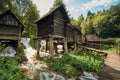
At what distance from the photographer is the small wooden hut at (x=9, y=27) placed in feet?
61.8

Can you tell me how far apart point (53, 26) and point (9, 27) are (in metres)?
5.39

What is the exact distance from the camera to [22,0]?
38750 millimetres

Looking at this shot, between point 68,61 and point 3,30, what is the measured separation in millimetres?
8602

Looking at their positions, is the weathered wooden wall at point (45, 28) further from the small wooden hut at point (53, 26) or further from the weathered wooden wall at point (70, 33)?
the weathered wooden wall at point (70, 33)

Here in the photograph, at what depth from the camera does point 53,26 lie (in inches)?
758

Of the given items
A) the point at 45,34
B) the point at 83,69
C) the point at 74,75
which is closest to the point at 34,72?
the point at 74,75

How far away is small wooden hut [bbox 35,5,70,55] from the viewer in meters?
19.2

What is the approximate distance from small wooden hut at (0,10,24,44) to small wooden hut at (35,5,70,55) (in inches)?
122

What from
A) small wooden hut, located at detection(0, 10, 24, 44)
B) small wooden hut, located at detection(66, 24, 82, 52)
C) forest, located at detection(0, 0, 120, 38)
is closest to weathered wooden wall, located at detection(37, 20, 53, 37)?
small wooden hut, located at detection(0, 10, 24, 44)

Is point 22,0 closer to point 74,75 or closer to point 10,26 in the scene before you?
point 10,26

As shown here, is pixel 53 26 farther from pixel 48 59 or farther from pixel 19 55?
pixel 19 55

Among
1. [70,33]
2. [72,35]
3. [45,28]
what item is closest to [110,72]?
[45,28]

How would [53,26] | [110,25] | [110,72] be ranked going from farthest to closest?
[110,25] < [53,26] < [110,72]

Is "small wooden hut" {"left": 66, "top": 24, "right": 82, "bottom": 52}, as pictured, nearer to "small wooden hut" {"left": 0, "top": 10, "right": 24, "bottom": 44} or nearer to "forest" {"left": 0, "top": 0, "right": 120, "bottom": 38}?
"forest" {"left": 0, "top": 0, "right": 120, "bottom": 38}
